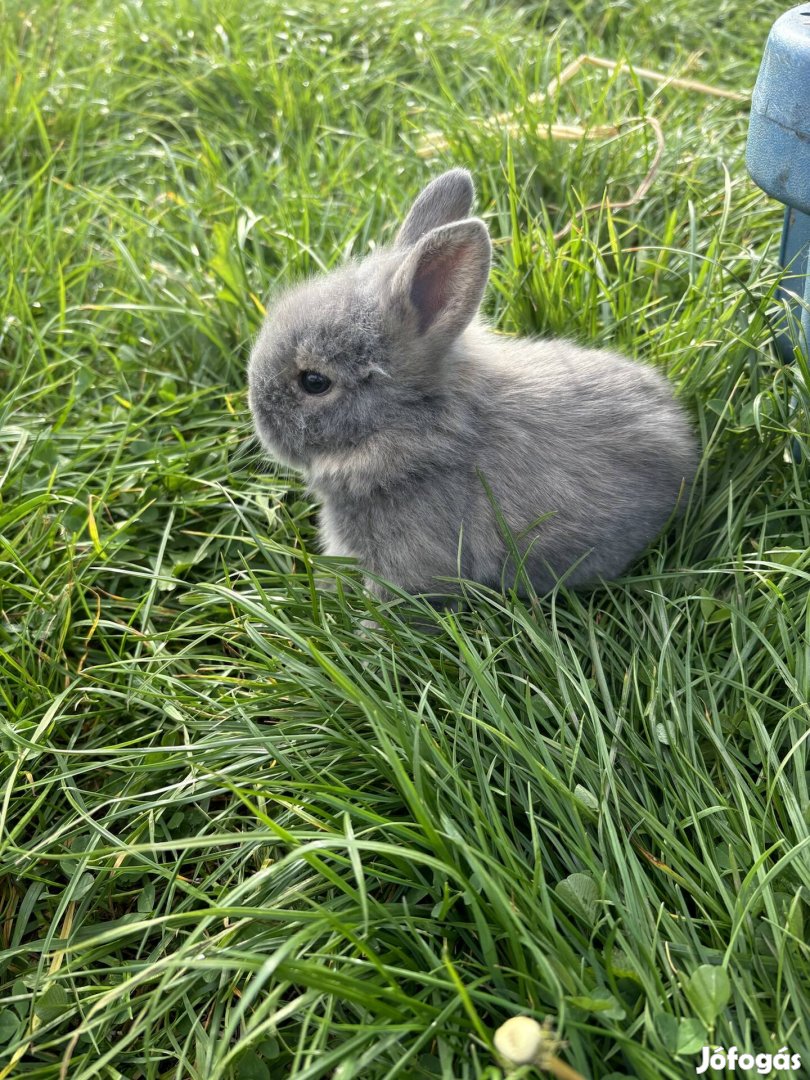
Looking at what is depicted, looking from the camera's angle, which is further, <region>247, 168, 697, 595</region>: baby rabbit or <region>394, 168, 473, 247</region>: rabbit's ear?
<region>394, 168, 473, 247</region>: rabbit's ear

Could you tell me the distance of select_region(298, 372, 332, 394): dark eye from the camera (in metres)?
2.84

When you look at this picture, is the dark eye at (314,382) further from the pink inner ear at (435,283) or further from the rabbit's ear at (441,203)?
the rabbit's ear at (441,203)

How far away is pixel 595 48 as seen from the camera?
16.2ft

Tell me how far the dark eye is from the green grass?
459 mm

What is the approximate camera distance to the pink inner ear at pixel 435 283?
2.66 metres

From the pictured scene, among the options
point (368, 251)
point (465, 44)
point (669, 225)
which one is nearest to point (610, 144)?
point (669, 225)

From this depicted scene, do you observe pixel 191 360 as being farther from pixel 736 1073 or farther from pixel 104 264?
pixel 736 1073

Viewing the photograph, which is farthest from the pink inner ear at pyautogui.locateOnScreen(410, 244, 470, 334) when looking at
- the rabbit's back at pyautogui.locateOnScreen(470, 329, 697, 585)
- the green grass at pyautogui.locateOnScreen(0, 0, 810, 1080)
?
the green grass at pyautogui.locateOnScreen(0, 0, 810, 1080)

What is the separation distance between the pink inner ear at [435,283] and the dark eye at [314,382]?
0.30 meters

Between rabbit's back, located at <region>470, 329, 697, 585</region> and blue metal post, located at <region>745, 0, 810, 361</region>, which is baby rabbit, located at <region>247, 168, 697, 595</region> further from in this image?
blue metal post, located at <region>745, 0, 810, 361</region>

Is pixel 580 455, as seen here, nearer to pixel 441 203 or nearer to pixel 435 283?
pixel 435 283

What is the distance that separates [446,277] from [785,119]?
3.06 feet

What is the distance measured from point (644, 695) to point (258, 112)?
352 centimetres

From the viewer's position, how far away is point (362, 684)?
2502 millimetres
